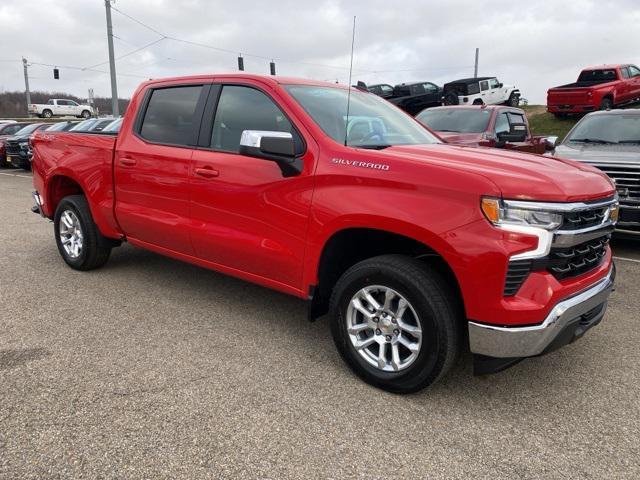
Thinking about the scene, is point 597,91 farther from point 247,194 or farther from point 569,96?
point 247,194

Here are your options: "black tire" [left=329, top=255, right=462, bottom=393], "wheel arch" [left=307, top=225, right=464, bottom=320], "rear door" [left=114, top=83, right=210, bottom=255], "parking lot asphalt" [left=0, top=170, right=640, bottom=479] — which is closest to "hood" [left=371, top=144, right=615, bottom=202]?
"wheel arch" [left=307, top=225, right=464, bottom=320]

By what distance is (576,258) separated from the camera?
9.43ft

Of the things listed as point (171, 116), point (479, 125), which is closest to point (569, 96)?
point (479, 125)

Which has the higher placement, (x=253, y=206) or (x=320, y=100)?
(x=320, y=100)

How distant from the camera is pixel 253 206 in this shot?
3592 millimetres

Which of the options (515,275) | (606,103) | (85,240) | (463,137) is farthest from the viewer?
(606,103)

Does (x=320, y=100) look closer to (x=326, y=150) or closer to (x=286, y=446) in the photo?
(x=326, y=150)

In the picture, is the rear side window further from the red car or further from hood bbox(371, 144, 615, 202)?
the red car

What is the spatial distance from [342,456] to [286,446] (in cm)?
28

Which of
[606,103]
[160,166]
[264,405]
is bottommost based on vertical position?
[264,405]

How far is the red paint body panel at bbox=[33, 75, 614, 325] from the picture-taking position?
8.66ft

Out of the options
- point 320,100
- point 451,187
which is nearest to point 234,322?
point 320,100

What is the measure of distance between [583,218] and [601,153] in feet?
15.2

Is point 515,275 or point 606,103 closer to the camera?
point 515,275
